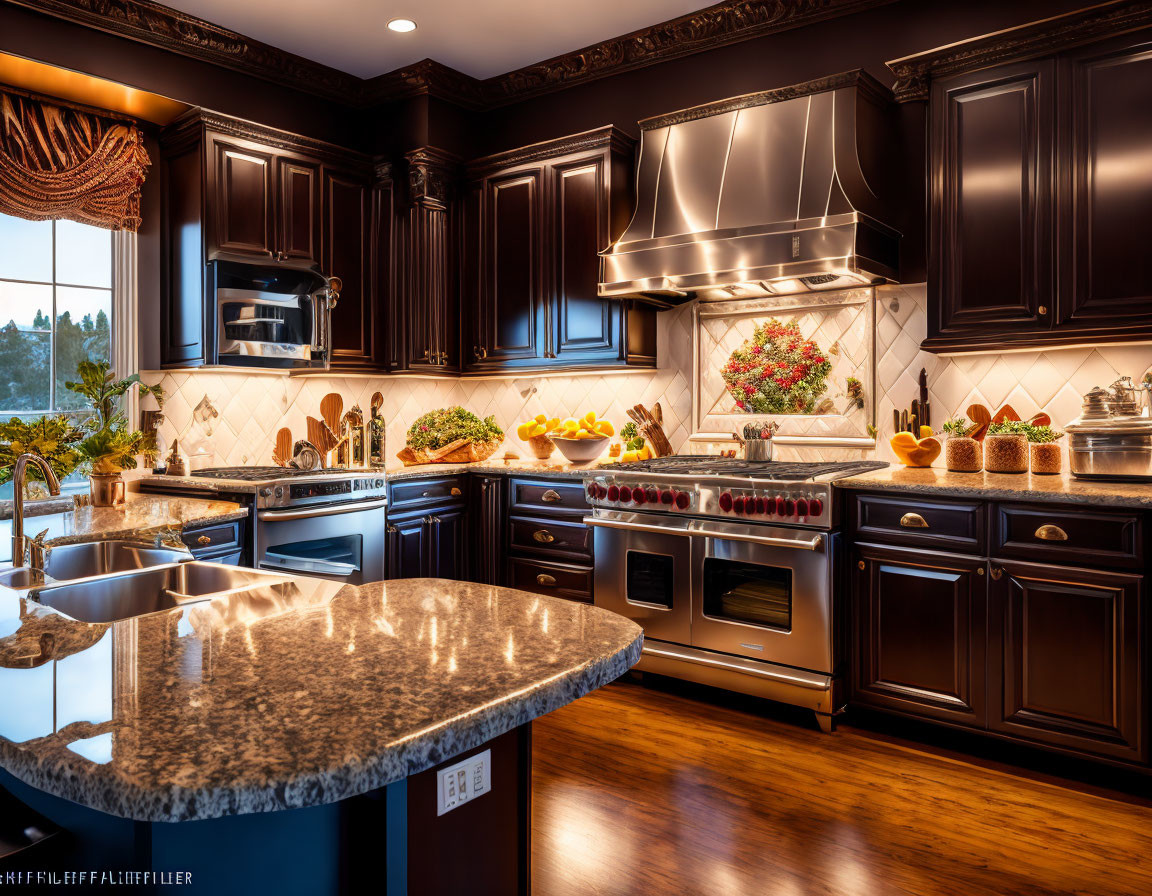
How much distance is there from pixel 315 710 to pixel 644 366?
3399 millimetres

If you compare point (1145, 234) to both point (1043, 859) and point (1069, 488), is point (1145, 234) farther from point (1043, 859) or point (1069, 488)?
point (1043, 859)

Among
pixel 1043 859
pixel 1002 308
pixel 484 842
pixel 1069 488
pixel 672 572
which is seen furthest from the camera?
pixel 672 572

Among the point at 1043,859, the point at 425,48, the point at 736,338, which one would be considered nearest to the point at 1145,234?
the point at 736,338

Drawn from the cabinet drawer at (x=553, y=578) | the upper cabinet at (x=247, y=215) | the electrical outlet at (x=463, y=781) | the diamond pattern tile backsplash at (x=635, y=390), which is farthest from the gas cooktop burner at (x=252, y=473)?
the electrical outlet at (x=463, y=781)

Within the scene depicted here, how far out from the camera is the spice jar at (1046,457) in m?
3.02

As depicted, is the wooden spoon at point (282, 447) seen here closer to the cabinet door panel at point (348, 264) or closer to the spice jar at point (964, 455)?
the cabinet door panel at point (348, 264)

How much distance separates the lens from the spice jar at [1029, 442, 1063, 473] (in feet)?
9.91

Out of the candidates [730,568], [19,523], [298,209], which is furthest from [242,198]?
[730,568]

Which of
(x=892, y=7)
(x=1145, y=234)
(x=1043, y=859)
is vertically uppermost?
(x=892, y=7)

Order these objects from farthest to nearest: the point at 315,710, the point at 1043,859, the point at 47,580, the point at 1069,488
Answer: the point at 1069,488, the point at 1043,859, the point at 47,580, the point at 315,710

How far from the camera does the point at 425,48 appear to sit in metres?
4.24

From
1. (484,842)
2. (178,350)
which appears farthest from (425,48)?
(484,842)

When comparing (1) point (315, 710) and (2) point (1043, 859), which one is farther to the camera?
(2) point (1043, 859)

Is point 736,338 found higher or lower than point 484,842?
higher
